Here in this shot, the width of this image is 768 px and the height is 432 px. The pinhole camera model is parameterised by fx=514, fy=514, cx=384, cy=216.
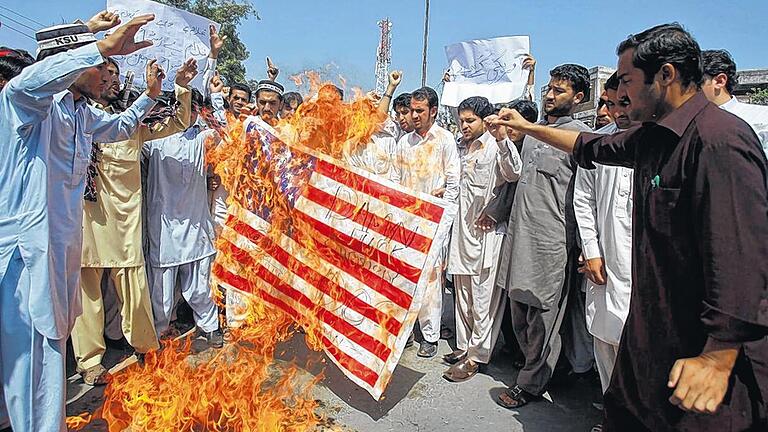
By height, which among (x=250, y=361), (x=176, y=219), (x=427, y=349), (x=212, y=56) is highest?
(x=212, y=56)

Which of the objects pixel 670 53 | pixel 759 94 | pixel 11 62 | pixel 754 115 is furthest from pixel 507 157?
pixel 759 94

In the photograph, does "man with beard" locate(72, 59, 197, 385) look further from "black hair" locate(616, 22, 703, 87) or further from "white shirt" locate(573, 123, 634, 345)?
"black hair" locate(616, 22, 703, 87)

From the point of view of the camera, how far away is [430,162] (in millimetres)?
4770

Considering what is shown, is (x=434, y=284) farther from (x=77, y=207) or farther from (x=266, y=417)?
(x=77, y=207)

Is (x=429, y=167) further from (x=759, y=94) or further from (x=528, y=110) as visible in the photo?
(x=759, y=94)

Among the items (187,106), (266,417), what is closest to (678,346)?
(266,417)

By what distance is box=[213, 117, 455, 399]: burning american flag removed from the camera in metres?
3.38

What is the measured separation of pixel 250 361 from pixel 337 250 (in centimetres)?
97

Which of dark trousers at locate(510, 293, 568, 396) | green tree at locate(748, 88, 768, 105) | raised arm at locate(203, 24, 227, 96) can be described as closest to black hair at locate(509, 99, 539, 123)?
dark trousers at locate(510, 293, 568, 396)

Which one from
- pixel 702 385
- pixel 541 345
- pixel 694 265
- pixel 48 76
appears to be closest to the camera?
pixel 702 385

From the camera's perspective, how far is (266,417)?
307 cm

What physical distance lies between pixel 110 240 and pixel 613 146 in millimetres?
3759

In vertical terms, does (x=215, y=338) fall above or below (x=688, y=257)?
below

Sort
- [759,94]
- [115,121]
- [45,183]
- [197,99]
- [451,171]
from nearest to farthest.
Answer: [45,183] → [115,121] → [451,171] → [197,99] → [759,94]
